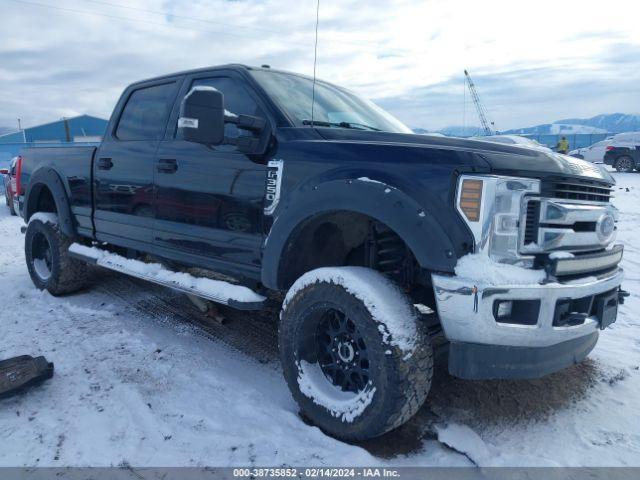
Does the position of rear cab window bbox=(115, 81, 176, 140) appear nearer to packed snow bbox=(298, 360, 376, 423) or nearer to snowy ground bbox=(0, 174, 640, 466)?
snowy ground bbox=(0, 174, 640, 466)

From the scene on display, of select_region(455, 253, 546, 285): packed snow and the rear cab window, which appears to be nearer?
select_region(455, 253, 546, 285): packed snow

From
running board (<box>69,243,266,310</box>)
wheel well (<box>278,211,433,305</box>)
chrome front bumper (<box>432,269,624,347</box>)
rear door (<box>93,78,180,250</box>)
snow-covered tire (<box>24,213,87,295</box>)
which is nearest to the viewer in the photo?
chrome front bumper (<box>432,269,624,347</box>)

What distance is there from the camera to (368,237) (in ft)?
9.22

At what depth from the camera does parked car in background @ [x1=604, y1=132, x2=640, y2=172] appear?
1797 cm

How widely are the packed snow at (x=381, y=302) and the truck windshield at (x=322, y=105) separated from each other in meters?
1.05

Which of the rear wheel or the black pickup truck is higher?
the black pickup truck

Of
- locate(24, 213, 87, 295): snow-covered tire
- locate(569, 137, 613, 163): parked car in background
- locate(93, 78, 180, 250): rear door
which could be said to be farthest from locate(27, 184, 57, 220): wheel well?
locate(569, 137, 613, 163): parked car in background

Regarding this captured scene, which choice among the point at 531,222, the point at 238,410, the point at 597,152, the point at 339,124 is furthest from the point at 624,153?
the point at 238,410

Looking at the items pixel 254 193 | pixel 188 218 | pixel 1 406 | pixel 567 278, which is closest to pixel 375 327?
pixel 567 278

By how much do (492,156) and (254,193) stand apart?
4.58ft

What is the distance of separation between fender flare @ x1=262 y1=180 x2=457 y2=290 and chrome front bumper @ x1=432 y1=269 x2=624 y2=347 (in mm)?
115

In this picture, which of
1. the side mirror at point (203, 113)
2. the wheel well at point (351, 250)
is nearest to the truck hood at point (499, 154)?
the wheel well at point (351, 250)

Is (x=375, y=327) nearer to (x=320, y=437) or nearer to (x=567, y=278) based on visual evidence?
(x=320, y=437)

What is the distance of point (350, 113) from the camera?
3479 millimetres
